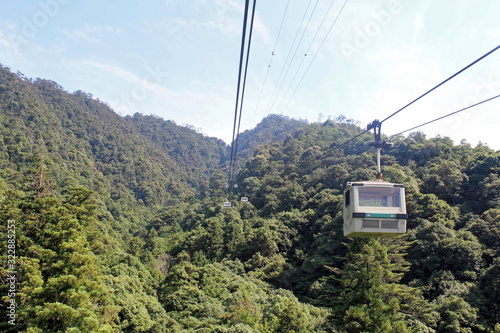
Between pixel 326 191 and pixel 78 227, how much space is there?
3400 centimetres

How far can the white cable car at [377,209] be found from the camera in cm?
1110

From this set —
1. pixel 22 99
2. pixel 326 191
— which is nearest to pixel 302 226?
pixel 326 191

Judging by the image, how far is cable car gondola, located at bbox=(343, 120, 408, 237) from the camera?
36.4 ft

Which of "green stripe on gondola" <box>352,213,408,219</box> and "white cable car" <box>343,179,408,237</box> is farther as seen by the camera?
"white cable car" <box>343,179,408,237</box>

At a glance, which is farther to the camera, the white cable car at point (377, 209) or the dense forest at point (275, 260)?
the dense forest at point (275, 260)

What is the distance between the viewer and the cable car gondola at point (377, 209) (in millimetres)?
11094

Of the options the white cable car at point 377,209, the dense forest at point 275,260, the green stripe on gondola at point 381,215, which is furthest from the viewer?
the dense forest at point 275,260

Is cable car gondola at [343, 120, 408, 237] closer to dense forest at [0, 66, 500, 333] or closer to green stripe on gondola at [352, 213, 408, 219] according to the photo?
green stripe on gondola at [352, 213, 408, 219]

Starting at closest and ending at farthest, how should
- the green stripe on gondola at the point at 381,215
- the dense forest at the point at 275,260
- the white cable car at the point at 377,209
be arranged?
the green stripe on gondola at the point at 381,215 < the white cable car at the point at 377,209 < the dense forest at the point at 275,260

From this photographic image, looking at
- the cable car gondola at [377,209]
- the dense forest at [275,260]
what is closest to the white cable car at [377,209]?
the cable car gondola at [377,209]

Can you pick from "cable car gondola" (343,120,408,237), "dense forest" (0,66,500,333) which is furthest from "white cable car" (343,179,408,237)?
"dense forest" (0,66,500,333)

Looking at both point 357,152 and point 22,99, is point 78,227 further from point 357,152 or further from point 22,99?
point 22,99

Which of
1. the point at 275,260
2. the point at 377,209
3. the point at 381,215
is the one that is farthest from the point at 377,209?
Answer: the point at 275,260

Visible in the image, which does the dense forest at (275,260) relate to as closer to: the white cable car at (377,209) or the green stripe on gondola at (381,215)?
the white cable car at (377,209)
